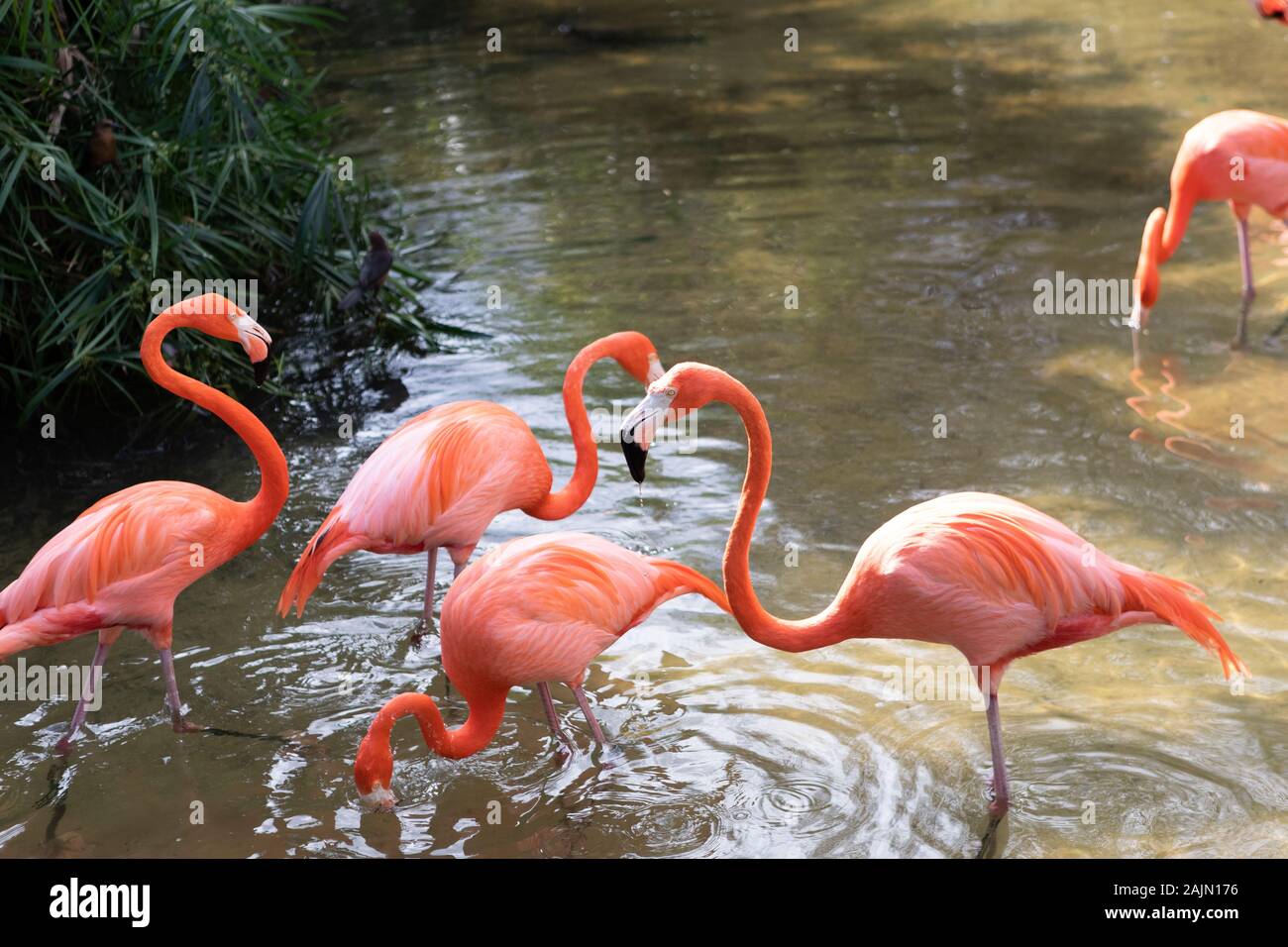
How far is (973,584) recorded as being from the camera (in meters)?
3.15

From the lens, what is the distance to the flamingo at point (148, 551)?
3.59 meters

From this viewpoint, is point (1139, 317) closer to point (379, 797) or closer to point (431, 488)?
point (431, 488)

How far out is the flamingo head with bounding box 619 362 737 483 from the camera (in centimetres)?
300

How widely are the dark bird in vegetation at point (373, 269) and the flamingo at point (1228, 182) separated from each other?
3.16 meters

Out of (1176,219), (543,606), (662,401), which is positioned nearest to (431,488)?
(543,606)

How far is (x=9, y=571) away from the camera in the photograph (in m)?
4.68

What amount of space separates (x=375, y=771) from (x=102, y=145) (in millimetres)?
3136

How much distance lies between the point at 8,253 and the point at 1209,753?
14.7 feet

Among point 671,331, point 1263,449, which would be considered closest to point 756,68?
point 671,331

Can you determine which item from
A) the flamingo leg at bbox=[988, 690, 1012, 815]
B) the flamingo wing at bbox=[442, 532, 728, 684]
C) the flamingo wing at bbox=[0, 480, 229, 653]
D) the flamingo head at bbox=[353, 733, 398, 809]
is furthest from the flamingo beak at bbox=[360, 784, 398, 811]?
the flamingo leg at bbox=[988, 690, 1012, 815]

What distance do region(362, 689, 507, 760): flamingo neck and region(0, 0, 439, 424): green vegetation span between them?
8.17 feet

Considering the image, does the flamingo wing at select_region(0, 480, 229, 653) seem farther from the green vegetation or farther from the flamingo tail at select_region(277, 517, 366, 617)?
the green vegetation
